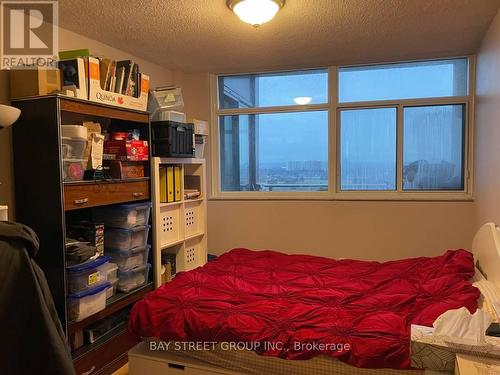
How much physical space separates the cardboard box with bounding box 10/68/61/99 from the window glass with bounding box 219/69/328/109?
86.9 inches

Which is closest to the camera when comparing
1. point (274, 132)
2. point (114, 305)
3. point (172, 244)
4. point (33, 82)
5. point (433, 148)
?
point (33, 82)

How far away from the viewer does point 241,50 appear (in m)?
3.44

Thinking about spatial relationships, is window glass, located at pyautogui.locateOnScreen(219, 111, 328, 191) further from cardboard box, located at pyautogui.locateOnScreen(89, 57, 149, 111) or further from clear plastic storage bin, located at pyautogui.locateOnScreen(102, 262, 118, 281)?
clear plastic storage bin, located at pyautogui.locateOnScreen(102, 262, 118, 281)

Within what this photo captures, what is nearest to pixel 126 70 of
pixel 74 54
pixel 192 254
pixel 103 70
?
pixel 103 70

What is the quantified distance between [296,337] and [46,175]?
1.64m

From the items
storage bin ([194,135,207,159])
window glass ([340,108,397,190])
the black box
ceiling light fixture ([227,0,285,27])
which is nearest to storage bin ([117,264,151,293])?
the black box

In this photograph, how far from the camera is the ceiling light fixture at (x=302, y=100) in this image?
4113 millimetres

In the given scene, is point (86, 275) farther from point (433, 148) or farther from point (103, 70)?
point (433, 148)

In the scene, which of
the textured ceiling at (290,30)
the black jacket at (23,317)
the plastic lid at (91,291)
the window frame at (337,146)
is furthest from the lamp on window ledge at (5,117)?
the window frame at (337,146)

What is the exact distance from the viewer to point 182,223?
3426 millimetres

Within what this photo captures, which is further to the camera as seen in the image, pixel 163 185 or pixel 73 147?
pixel 163 185

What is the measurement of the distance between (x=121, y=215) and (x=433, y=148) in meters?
2.97

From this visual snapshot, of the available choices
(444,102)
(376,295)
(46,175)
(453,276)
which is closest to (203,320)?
(376,295)

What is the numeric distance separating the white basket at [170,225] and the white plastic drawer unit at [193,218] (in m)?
0.11
